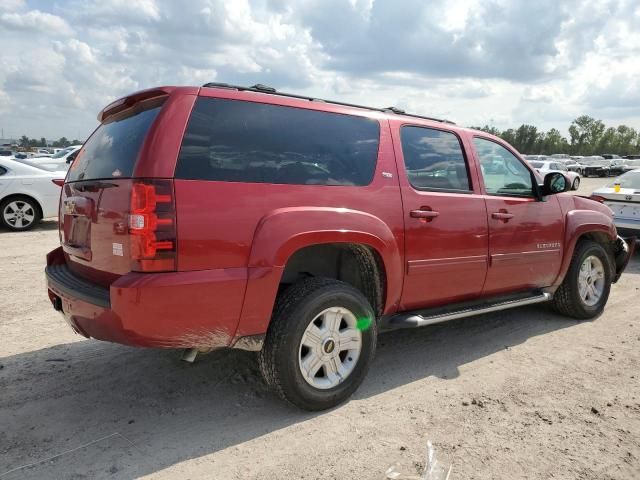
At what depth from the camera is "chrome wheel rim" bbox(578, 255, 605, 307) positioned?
535 centimetres

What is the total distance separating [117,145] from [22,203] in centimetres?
838

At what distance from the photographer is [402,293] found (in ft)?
12.1

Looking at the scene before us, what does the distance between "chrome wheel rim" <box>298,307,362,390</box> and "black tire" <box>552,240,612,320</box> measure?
2.89m

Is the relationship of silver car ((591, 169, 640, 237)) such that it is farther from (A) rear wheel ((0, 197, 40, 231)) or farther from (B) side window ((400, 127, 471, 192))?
(A) rear wheel ((0, 197, 40, 231))

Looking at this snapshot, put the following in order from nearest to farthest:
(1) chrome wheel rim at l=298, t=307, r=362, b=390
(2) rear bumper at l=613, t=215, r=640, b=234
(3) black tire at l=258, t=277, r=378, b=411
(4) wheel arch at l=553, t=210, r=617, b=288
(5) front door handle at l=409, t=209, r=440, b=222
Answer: (3) black tire at l=258, t=277, r=378, b=411, (1) chrome wheel rim at l=298, t=307, r=362, b=390, (5) front door handle at l=409, t=209, r=440, b=222, (4) wheel arch at l=553, t=210, r=617, b=288, (2) rear bumper at l=613, t=215, r=640, b=234

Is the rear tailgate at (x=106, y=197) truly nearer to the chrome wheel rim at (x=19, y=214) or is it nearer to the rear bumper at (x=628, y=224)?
the chrome wheel rim at (x=19, y=214)

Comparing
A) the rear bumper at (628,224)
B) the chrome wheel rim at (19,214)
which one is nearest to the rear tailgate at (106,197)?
the chrome wheel rim at (19,214)

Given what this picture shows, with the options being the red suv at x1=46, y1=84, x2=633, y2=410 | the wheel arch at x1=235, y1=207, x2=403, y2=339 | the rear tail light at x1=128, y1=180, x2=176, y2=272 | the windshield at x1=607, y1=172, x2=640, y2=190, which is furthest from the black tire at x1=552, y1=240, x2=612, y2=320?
the windshield at x1=607, y1=172, x2=640, y2=190

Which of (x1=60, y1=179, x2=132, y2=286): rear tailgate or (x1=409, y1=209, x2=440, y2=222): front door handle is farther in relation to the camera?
(x1=409, y1=209, x2=440, y2=222): front door handle

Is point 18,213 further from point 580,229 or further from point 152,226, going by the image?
point 580,229

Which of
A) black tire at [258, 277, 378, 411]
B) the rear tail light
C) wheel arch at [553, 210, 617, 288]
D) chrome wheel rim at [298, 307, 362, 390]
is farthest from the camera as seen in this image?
wheel arch at [553, 210, 617, 288]

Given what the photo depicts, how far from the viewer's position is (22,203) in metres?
10.1

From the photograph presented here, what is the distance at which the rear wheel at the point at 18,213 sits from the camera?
32.8 feet

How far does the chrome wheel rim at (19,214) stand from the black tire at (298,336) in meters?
8.89
